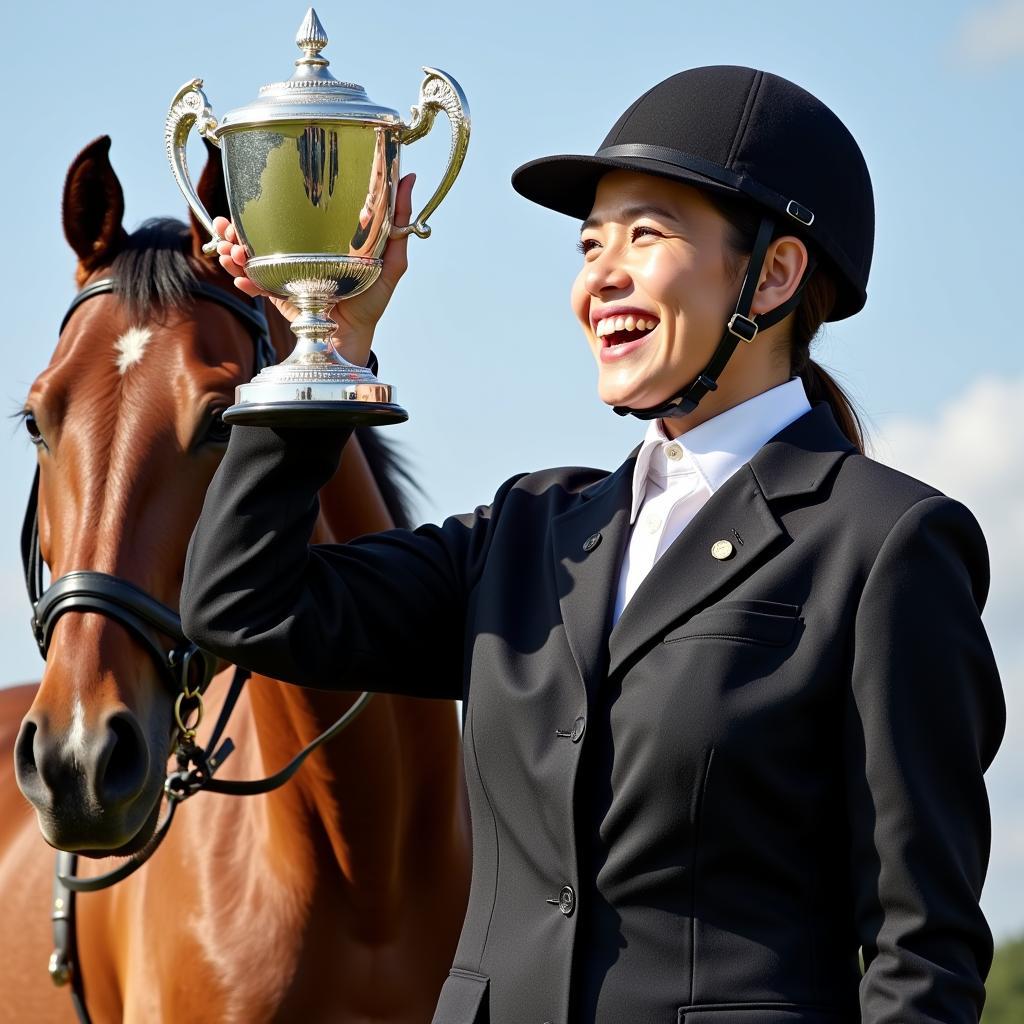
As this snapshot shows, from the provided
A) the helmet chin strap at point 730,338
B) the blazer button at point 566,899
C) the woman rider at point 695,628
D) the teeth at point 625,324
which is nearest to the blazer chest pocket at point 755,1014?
the woman rider at point 695,628

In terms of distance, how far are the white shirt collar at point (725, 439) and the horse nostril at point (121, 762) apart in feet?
4.58

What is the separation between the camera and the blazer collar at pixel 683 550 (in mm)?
2367

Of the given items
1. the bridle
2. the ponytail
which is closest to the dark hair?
the ponytail

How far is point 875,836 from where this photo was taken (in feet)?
7.23

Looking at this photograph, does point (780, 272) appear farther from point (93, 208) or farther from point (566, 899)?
point (93, 208)

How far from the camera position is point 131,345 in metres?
3.95

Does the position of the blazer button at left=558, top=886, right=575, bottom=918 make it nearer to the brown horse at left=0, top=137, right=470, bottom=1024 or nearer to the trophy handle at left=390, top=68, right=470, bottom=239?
the trophy handle at left=390, top=68, right=470, bottom=239

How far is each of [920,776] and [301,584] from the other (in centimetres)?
93

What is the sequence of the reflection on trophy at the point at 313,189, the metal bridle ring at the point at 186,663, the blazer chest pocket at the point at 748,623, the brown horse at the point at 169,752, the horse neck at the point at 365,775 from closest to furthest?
the blazer chest pocket at the point at 748,623 → the reflection on trophy at the point at 313,189 → the brown horse at the point at 169,752 → the metal bridle ring at the point at 186,663 → the horse neck at the point at 365,775

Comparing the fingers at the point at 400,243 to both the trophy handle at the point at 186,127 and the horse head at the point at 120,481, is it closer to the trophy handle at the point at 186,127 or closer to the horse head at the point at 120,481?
the trophy handle at the point at 186,127

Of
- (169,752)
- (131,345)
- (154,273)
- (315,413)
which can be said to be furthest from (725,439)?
(154,273)

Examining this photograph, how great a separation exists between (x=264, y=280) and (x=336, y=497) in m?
1.48

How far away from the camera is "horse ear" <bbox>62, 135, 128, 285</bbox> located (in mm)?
4258

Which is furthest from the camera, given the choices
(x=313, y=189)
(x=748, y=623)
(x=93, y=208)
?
(x=93, y=208)
